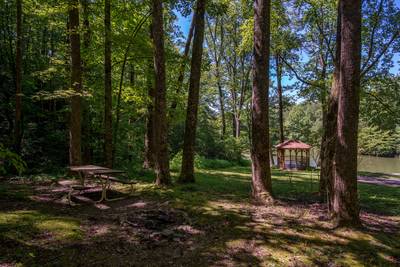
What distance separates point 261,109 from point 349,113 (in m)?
1.84

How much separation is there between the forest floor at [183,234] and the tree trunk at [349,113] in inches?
16.0

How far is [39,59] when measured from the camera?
12391mm

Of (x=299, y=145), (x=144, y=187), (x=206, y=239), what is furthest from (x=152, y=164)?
(x=299, y=145)

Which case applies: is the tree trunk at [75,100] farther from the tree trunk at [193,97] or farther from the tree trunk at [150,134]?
the tree trunk at [193,97]

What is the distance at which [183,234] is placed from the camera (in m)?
3.97

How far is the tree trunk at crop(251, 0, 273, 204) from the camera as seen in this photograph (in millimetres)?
5672

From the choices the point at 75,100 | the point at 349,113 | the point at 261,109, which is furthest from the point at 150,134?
the point at 349,113

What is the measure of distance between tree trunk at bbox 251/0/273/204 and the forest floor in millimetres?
507

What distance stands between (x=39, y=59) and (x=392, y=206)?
13.7 meters

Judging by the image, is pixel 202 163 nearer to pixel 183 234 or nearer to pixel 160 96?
pixel 160 96

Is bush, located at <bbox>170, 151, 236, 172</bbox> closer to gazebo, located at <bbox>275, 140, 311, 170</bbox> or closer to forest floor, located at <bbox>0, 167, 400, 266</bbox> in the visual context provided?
gazebo, located at <bbox>275, 140, 311, 170</bbox>

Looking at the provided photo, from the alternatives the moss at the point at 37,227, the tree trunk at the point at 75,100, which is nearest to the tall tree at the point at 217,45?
the tree trunk at the point at 75,100

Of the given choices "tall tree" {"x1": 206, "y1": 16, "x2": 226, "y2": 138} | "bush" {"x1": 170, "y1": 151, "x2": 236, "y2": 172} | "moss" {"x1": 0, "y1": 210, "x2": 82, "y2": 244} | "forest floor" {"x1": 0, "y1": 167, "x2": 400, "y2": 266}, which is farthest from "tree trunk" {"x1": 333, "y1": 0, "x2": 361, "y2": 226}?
"tall tree" {"x1": 206, "y1": 16, "x2": 226, "y2": 138}

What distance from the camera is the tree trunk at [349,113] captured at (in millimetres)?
4113
